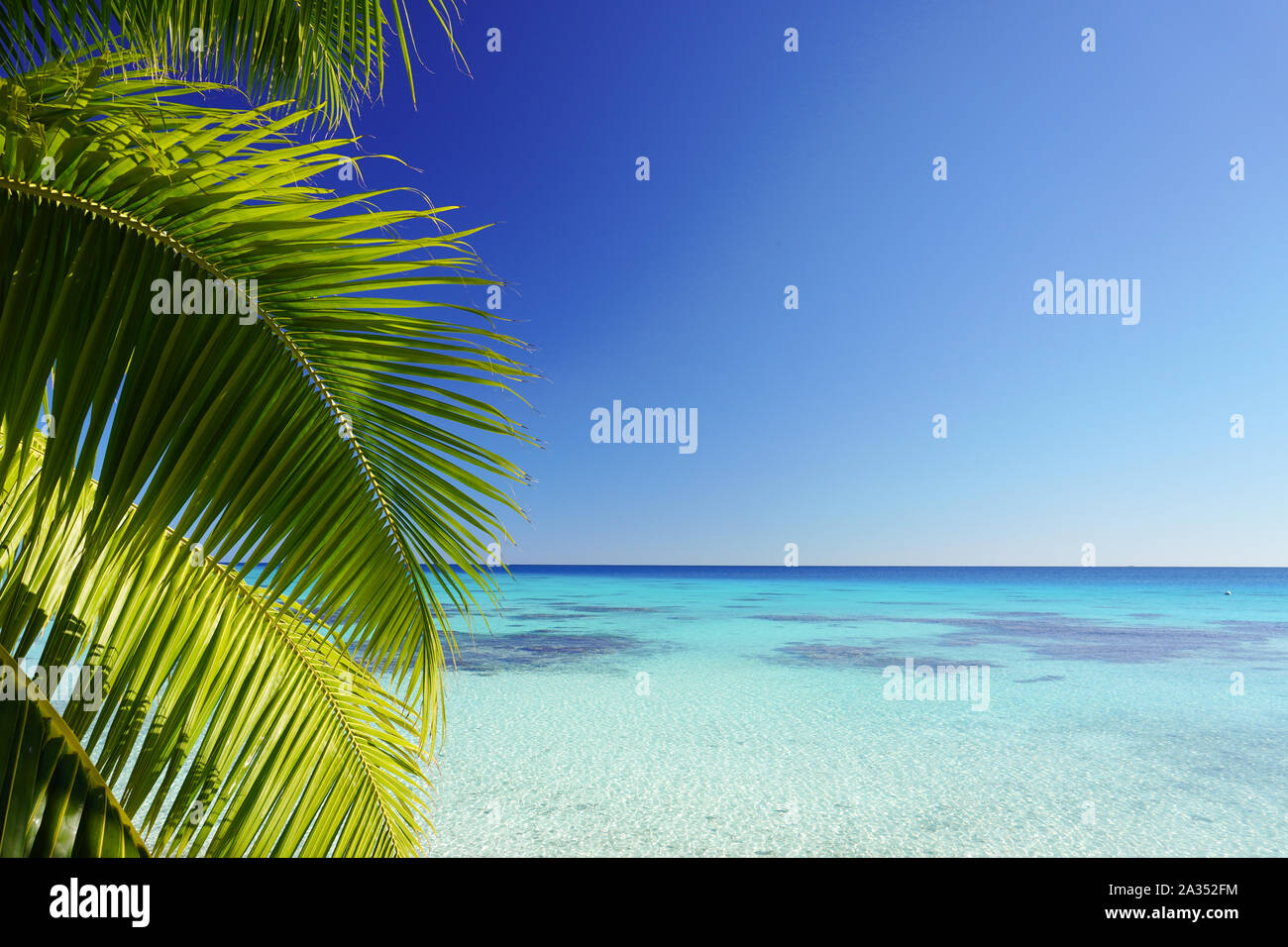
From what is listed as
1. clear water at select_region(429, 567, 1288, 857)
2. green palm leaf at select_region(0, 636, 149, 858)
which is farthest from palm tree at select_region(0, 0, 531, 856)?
clear water at select_region(429, 567, 1288, 857)

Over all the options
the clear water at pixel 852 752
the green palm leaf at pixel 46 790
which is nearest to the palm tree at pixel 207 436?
the green palm leaf at pixel 46 790

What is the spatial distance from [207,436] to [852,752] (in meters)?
9.88

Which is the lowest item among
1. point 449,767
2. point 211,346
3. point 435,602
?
point 449,767

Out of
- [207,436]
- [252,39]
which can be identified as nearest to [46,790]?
[207,436]

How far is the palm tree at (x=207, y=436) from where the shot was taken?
1022mm

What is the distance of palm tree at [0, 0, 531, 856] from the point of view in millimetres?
1022

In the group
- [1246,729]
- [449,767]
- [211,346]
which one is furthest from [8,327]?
[1246,729]

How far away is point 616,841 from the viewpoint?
6453mm

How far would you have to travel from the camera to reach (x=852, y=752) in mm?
9211

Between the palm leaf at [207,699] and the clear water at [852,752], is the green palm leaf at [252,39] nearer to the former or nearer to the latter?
the palm leaf at [207,699]

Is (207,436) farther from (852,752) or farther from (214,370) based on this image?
(852,752)
